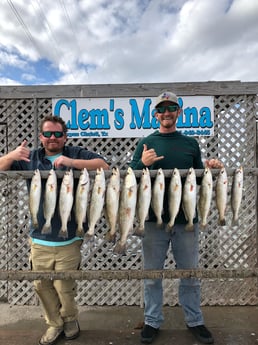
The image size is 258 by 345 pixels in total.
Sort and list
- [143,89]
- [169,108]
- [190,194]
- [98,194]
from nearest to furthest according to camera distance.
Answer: [98,194] → [190,194] → [169,108] → [143,89]

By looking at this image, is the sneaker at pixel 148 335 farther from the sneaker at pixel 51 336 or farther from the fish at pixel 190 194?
the fish at pixel 190 194

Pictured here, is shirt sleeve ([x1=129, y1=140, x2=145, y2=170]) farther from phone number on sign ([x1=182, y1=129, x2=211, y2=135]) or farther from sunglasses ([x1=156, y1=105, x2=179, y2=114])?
phone number on sign ([x1=182, y1=129, x2=211, y2=135])

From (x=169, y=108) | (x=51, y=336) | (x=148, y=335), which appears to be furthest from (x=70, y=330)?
(x=169, y=108)

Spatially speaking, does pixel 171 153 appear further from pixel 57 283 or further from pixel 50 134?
pixel 57 283

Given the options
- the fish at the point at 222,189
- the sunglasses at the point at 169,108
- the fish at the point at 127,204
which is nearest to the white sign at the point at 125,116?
the sunglasses at the point at 169,108

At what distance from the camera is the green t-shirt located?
118 inches

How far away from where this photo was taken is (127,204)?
2566 mm

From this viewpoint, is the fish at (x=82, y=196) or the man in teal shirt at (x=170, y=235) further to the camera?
the man in teal shirt at (x=170, y=235)

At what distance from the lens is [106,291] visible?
171 inches

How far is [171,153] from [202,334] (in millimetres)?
1842

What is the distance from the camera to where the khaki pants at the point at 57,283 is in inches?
120

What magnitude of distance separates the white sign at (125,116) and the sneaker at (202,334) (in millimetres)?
2284

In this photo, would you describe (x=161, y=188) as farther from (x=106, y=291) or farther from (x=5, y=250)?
(x=5, y=250)

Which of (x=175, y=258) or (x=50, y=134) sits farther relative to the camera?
(x=175, y=258)
